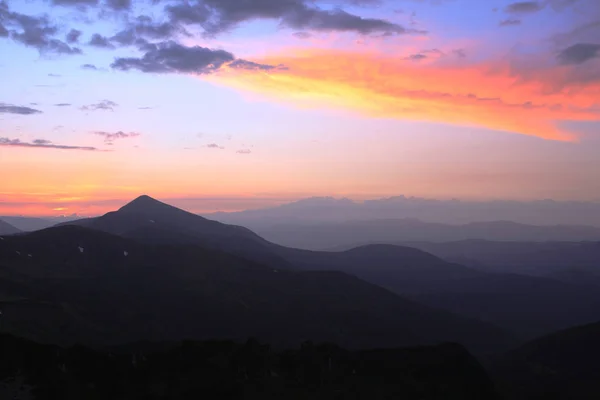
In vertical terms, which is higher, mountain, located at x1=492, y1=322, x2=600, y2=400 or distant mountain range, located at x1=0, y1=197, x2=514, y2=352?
distant mountain range, located at x1=0, y1=197, x2=514, y2=352

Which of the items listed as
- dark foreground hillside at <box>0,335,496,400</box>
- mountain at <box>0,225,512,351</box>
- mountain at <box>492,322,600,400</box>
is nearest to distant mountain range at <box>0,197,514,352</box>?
mountain at <box>0,225,512,351</box>

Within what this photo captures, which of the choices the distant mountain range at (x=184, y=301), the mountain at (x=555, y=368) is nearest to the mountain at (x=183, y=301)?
the distant mountain range at (x=184, y=301)

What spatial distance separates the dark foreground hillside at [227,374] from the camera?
54.2 meters

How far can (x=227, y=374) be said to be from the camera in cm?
6216

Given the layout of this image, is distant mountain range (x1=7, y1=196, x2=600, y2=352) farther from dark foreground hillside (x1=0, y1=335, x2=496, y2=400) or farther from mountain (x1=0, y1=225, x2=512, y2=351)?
dark foreground hillside (x1=0, y1=335, x2=496, y2=400)

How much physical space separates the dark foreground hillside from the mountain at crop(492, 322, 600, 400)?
21.5 meters

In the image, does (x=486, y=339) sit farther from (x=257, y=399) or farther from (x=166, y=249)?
(x=257, y=399)

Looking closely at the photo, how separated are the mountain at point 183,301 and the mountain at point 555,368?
27.8 m

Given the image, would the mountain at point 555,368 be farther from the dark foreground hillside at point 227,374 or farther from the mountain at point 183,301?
the mountain at point 183,301

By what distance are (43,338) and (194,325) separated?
3723cm

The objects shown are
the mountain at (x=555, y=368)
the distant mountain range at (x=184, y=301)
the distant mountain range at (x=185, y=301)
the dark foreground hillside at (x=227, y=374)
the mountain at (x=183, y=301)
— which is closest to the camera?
the dark foreground hillside at (x=227, y=374)

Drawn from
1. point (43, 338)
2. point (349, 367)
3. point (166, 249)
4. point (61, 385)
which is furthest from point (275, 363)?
point (166, 249)

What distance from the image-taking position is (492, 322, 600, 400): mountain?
92625mm

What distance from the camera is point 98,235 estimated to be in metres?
166
